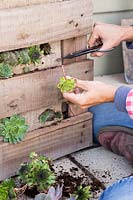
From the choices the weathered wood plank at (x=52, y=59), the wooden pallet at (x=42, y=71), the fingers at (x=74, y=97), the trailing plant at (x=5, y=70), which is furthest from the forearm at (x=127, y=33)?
the trailing plant at (x=5, y=70)

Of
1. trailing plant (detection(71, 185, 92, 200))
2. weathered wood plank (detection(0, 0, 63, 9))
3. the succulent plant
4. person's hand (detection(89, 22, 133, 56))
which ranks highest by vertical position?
weathered wood plank (detection(0, 0, 63, 9))

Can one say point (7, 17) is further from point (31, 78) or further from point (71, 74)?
point (71, 74)

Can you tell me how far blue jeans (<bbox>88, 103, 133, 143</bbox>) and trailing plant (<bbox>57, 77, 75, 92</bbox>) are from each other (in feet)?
1.25

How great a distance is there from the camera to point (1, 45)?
1294mm

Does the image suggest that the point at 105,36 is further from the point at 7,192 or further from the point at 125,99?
the point at 7,192

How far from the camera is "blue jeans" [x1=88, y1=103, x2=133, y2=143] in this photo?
5.46ft

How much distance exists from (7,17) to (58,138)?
0.52 metres

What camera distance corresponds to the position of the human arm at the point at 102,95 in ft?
3.99

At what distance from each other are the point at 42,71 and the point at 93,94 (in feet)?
0.74

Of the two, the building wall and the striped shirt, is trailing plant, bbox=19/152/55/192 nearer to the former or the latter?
the striped shirt

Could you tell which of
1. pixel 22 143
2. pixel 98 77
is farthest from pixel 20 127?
pixel 98 77

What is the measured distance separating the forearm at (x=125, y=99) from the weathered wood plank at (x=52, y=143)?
0.37m

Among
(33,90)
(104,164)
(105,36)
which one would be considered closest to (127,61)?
(105,36)

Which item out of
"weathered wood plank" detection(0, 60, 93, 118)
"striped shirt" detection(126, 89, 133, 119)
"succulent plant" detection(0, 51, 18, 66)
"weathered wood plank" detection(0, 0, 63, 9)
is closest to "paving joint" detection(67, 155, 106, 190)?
"weathered wood plank" detection(0, 60, 93, 118)
